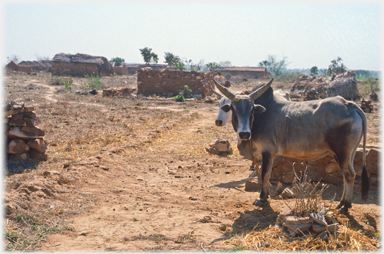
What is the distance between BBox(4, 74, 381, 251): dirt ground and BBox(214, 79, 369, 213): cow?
71cm

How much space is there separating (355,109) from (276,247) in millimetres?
2399

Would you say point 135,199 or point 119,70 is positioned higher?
point 119,70

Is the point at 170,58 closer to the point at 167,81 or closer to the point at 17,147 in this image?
the point at 167,81

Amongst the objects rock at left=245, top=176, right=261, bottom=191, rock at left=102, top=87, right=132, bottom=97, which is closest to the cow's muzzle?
rock at left=245, top=176, right=261, bottom=191

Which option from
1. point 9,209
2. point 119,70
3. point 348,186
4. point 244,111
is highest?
point 119,70

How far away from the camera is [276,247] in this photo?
3.72m

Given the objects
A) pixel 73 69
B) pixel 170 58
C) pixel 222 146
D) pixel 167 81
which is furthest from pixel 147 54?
pixel 222 146

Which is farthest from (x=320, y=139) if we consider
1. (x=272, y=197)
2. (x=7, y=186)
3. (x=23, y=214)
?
(x=7, y=186)

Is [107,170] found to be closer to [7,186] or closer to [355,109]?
[7,186]

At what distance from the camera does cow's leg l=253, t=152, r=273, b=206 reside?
5.14 metres

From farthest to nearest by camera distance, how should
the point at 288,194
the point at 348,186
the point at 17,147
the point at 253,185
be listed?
the point at 17,147 < the point at 253,185 < the point at 288,194 < the point at 348,186

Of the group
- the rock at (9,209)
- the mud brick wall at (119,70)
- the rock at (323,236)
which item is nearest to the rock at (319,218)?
the rock at (323,236)

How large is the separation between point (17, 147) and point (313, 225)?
231 inches

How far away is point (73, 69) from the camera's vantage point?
37656mm
